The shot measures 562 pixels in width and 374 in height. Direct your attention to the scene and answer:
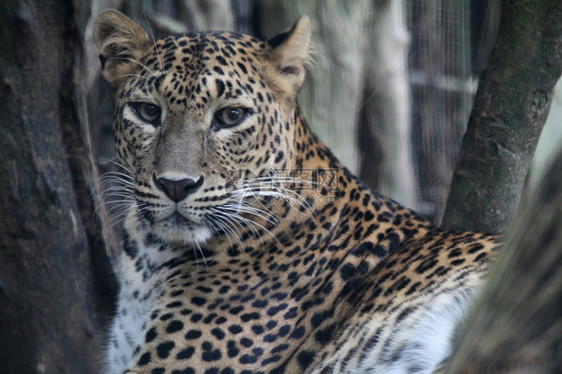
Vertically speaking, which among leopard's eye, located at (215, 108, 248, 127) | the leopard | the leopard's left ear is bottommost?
the leopard

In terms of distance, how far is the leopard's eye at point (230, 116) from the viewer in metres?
4.02

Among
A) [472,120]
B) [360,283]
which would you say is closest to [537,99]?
[472,120]

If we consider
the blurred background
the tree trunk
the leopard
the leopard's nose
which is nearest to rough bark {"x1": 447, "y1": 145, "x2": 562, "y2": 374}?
the leopard

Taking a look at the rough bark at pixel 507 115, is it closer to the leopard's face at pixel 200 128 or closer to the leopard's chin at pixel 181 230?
the leopard's face at pixel 200 128

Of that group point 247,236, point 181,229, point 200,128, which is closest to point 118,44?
point 200,128

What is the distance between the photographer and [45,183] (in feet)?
13.1

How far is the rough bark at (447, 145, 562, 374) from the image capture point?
164 cm

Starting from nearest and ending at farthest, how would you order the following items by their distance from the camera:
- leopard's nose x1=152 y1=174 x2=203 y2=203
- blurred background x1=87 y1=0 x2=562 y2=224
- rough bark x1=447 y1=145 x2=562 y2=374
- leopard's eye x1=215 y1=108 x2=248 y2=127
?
rough bark x1=447 y1=145 x2=562 y2=374 → leopard's nose x1=152 y1=174 x2=203 y2=203 → leopard's eye x1=215 y1=108 x2=248 y2=127 → blurred background x1=87 y1=0 x2=562 y2=224

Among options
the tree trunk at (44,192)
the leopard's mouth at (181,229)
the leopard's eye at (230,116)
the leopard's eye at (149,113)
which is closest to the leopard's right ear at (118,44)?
the tree trunk at (44,192)

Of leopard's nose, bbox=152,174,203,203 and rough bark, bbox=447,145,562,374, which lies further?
leopard's nose, bbox=152,174,203,203

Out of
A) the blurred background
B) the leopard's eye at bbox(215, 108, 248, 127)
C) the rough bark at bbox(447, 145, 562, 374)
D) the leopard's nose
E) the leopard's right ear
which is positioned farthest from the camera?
the blurred background

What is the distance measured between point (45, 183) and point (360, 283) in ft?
6.36

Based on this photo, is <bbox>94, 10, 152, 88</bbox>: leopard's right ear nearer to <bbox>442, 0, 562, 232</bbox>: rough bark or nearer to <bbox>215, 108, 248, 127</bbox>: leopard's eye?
<bbox>215, 108, 248, 127</bbox>: leopard's eye

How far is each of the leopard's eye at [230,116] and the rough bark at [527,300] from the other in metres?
2.45
